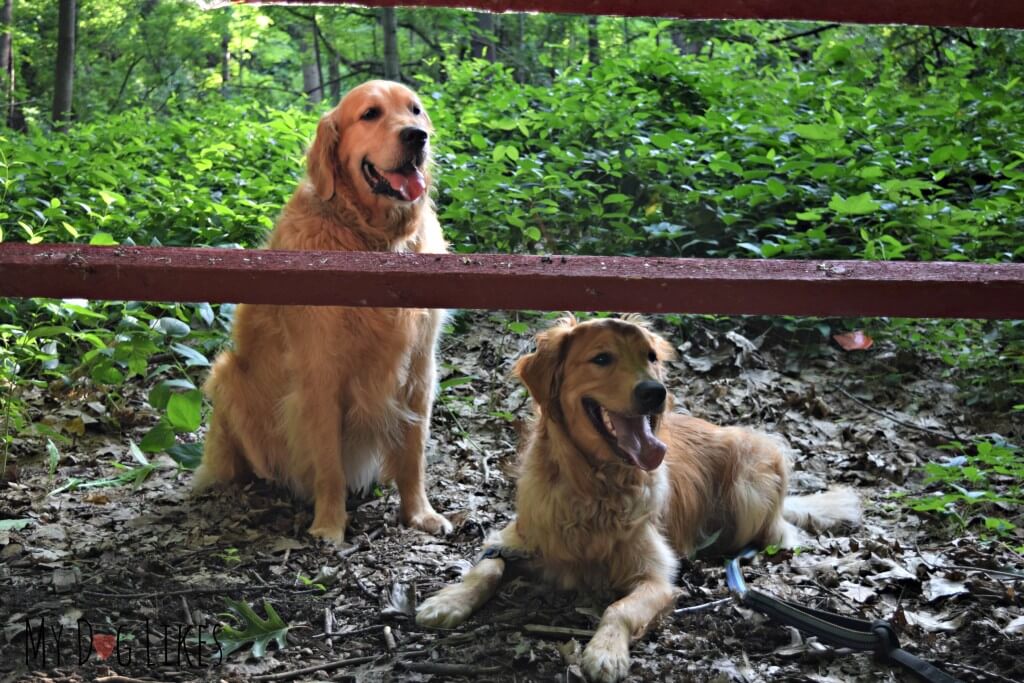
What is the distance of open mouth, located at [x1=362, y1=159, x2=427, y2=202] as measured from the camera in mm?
3674

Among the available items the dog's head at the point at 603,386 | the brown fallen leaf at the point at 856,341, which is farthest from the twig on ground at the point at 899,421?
the dog's head at the point at 603,386

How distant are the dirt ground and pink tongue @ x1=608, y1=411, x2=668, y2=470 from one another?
0.46m

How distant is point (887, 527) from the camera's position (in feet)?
12.0

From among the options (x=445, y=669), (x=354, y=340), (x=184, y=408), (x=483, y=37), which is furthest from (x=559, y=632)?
(x=483, y=37)

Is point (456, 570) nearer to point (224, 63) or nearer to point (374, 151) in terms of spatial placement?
point (374, 151)

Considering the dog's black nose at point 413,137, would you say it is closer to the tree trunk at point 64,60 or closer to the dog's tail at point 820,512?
the dog's tail at point 820,512

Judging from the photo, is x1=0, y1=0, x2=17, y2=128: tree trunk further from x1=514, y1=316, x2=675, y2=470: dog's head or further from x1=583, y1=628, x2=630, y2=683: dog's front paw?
x1=583, y1=628, x2=630, y2=683: dog's front paw

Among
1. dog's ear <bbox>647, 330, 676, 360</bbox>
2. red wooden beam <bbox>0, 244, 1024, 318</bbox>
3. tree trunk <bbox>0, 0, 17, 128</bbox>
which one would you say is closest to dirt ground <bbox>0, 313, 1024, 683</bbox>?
dog's ear <bbox>647, 330, 676, 360</bbox>

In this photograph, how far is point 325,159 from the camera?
12.3 ft

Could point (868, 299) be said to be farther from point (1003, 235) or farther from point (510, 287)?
point (1003, 235)

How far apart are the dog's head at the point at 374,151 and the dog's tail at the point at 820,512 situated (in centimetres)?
193

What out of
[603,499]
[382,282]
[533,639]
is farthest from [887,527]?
[382,282]

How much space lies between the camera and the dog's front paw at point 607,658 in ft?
8.05

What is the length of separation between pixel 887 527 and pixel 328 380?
7.25 feet
